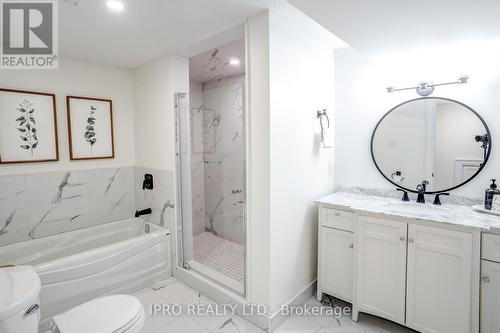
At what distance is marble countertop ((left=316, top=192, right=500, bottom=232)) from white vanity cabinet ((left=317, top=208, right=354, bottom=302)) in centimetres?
12

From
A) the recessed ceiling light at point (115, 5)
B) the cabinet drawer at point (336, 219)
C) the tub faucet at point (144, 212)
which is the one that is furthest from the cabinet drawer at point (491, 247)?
the tub faucet at point (144, 212)

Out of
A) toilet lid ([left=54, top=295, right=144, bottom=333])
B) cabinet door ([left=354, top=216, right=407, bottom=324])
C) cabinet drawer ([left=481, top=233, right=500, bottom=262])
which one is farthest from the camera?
cabinet door ([left=354, top=216, right=407, bottom=324])

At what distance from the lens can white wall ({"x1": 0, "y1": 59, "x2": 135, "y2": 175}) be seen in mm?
2480

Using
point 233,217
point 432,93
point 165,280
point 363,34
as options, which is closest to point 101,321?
point 165,280

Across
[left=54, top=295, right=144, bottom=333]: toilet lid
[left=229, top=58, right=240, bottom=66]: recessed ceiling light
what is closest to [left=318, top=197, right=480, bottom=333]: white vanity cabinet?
[left=54, top=295, right=144, bottom=333]: toilet lid

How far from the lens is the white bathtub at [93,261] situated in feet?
6.66

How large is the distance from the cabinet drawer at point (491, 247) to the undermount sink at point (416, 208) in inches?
13.8

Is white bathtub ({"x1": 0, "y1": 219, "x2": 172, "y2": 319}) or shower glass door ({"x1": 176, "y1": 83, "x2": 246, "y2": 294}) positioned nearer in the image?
white bathtub ({"x1": 0, "y1": 219, "x2": 172, "y2": 319})

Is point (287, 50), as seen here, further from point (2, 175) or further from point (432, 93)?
point (2, 175)

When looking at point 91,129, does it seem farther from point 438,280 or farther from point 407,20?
point 438,280

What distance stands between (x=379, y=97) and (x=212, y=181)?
218 cm

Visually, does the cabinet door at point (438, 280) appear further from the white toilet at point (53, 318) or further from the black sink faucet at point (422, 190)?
the white toilet at point (53, 318)

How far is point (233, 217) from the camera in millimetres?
2947

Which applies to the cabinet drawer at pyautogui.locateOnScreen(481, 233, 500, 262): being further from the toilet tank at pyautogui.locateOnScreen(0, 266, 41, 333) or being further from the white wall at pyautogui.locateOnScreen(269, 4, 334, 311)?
the toilet tank at pyautogui.locateOnScreen(0, 266, 41, 333)
